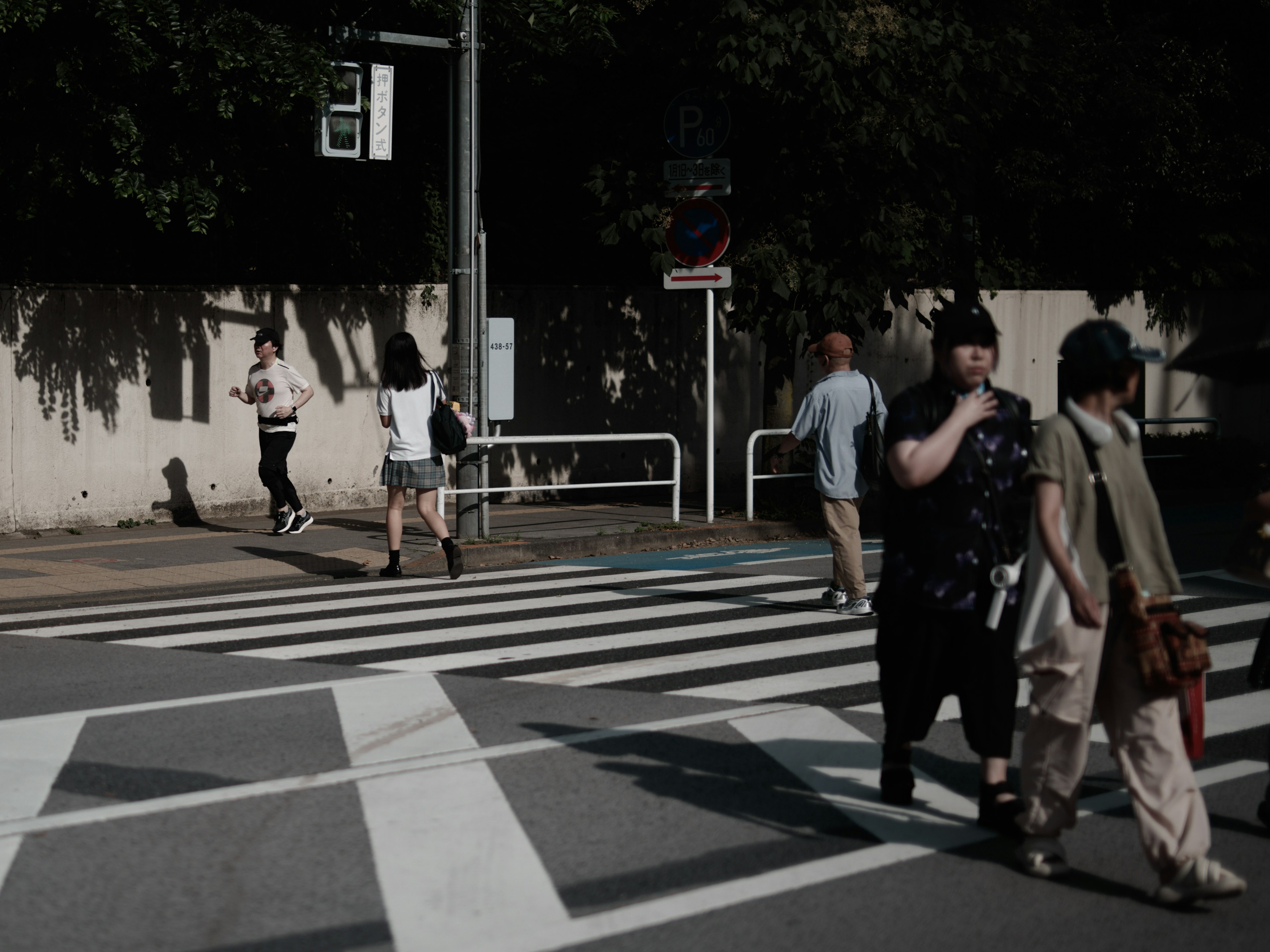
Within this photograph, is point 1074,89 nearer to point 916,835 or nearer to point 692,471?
point 692,471

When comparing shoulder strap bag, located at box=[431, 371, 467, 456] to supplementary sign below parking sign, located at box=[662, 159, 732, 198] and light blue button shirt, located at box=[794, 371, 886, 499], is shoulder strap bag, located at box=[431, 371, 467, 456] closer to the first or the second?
light blue button shirt, located at box=[794, 371, 886, 499]

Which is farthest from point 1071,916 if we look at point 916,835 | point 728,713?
point 728,713

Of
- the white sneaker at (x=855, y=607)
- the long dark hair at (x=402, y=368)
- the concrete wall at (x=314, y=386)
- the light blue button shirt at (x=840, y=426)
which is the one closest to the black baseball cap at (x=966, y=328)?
the light blue button shirt at (x=840, y=426)

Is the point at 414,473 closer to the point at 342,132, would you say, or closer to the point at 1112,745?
the point at 342,132

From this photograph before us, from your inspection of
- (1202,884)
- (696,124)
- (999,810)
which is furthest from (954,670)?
(696,124)

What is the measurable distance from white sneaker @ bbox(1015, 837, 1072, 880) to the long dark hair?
7.64m

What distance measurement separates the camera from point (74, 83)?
12703mm

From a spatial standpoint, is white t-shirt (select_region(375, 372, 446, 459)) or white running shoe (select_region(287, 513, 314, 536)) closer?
white t-shirt (select_region(375, 372, 446, 459))

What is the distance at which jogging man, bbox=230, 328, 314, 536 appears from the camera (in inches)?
566

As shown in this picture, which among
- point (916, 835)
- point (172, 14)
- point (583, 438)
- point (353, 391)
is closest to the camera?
point (916, 835)

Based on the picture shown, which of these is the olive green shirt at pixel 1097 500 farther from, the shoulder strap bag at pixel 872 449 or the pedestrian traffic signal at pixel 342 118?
the pedestrian traffic signal at pixel 342 118

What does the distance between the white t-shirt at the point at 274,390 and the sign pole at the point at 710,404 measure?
12.8 ft

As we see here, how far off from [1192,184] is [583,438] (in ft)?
41.6

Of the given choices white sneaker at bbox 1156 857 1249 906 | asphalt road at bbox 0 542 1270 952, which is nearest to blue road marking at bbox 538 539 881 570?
asphalt road at bbox 0 542 1270 952
